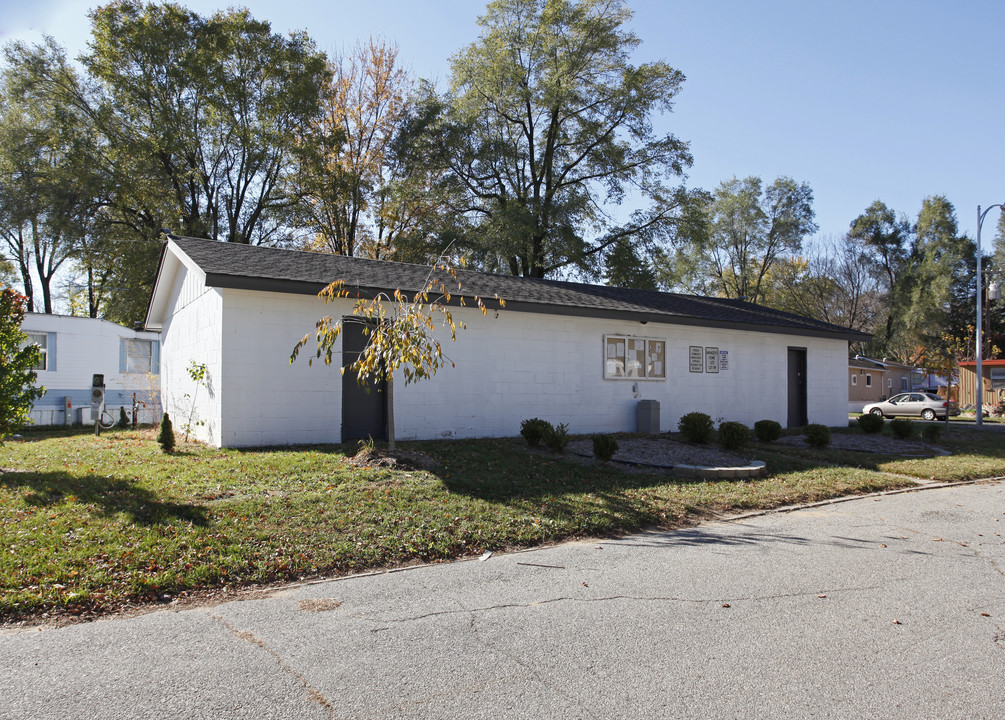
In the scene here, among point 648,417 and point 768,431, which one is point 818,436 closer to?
point 768,431

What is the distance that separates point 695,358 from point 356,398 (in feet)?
28.6

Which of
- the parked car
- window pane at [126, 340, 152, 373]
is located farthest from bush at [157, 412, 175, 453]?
the parked car

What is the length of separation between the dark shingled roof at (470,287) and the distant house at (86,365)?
7941mm

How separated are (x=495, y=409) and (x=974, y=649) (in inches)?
397

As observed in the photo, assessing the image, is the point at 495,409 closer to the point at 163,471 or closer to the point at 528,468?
the point at 528,468

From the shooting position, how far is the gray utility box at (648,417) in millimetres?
15164

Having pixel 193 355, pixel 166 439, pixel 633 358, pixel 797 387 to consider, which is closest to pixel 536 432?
pixel 633 358

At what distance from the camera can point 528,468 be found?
9.84m

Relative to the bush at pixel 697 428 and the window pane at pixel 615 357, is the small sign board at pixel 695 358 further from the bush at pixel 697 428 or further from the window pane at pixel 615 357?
the bush at pixel 697 428

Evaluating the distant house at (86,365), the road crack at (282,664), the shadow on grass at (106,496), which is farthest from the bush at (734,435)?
the distant house at (86,365)

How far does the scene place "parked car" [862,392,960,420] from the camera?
28656mm

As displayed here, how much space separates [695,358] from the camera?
16578 mm

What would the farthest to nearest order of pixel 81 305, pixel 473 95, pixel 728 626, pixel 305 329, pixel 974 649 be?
pixel 81 305 < pixel 473 95 < pixel 305 329 < pixel 728 626 < pixel 974 649

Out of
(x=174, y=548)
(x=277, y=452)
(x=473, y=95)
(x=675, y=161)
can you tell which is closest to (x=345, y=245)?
(x=473, y=95)
